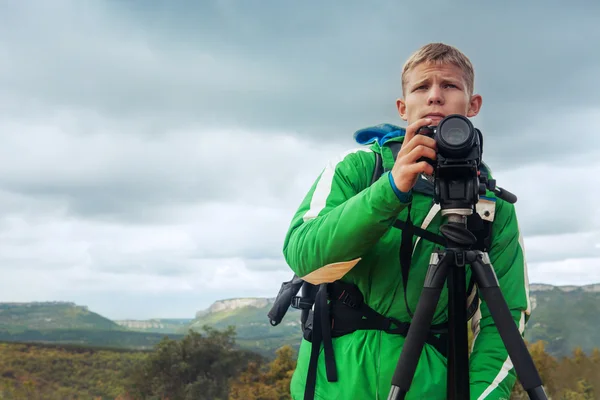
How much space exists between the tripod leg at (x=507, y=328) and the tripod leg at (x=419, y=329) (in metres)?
0.11

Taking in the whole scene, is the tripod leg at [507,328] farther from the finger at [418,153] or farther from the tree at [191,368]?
the tree at [191,368]

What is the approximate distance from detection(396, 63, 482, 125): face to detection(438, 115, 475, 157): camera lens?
474 mm

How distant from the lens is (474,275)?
6.96 ft

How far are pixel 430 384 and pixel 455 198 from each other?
73cm

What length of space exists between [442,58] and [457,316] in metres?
1.21

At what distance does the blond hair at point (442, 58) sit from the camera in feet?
8.80

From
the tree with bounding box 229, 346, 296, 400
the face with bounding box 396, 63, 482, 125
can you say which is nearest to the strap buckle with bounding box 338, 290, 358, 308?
the face with bounding box 396, 63, 482, 125

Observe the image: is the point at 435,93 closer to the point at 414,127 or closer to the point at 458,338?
the point at 414,127

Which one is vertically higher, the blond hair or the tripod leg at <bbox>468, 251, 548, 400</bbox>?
the blond hair

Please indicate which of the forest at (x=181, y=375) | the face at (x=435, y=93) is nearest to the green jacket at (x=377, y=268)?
the face at (x=435, y=93)

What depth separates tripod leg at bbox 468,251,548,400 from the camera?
76.7 inches

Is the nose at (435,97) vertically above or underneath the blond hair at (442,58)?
underneath

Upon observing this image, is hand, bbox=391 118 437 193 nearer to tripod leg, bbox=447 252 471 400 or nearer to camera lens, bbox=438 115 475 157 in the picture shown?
camera lens, bbox=438 115 475 157

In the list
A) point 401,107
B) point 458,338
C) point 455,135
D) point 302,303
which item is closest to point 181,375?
point 302,303
